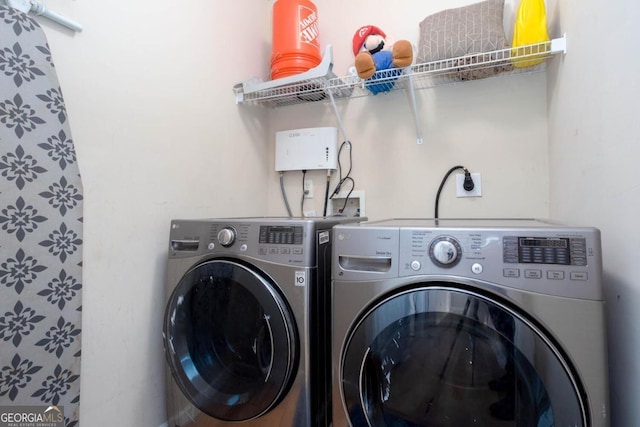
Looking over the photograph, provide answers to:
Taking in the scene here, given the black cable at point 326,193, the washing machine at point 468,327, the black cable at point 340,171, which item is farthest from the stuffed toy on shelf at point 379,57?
the washing machine at point 468,327

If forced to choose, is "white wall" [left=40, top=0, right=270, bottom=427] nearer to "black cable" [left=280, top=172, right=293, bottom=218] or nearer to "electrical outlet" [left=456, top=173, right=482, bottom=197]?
"black cable" [left=280, top=172, right=293, bottom=218]

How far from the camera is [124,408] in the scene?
111 cm

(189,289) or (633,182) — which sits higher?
(633,182)

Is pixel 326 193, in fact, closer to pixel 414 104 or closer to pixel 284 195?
pixel 284 195

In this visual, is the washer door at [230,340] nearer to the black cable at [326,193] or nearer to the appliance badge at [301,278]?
the appliance badge at [301,278]

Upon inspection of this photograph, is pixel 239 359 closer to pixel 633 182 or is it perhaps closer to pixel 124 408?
pixel 124 408

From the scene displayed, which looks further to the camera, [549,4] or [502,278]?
[549,4]

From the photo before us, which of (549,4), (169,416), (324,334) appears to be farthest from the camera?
(549,4)

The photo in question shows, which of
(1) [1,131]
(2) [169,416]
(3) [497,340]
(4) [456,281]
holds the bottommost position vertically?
(2) [169,416]

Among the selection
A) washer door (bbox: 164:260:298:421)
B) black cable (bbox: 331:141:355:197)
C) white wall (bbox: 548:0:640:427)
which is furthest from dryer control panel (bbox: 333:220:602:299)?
black cable (bbox: 331:141:355:197)

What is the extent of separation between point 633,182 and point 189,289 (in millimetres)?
1271

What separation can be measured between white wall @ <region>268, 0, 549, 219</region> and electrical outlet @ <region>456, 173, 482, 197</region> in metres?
0.02

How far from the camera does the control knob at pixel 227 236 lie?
42.7 inches

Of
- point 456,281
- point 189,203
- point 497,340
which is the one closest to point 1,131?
point 189,203
